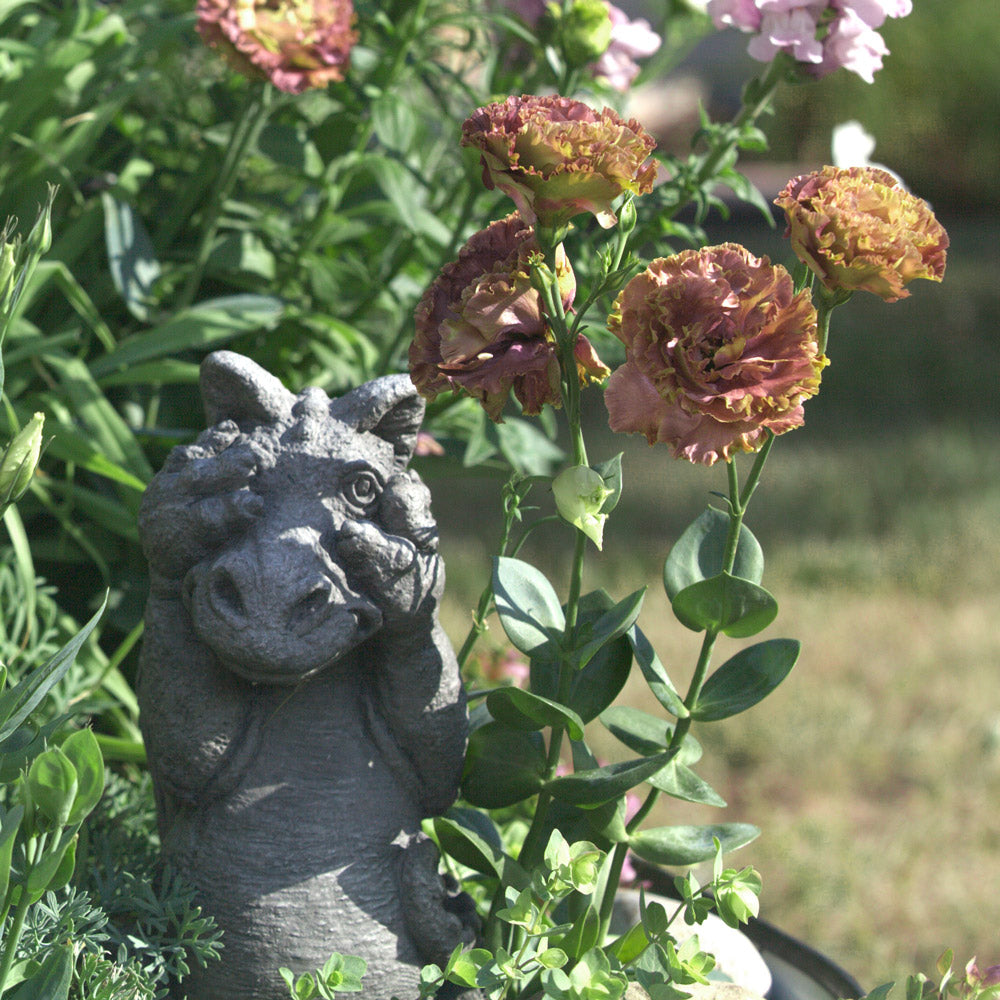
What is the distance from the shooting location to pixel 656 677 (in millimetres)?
826

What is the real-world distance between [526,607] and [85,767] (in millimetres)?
306

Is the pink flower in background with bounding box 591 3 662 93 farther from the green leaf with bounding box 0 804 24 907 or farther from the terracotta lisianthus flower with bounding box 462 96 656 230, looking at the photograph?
the green leaf with bounding box 0 804 24 907

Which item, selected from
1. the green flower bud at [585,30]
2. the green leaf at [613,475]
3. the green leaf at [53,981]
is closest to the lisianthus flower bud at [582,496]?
the green leaf at [613,475]

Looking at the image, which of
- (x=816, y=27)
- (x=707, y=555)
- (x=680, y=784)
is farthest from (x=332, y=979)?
(x=816, y=27)

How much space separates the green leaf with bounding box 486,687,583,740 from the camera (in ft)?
2.52

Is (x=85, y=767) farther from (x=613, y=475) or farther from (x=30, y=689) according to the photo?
(x=613, y=475)

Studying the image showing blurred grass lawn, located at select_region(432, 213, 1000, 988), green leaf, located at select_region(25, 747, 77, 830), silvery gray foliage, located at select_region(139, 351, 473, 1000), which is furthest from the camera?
blurred grass lawn, located at select_region(432, 213, 1000, 988)

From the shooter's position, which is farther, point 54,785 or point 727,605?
point 727,605

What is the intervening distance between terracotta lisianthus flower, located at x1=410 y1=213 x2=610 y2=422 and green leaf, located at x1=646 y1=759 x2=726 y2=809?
26cm

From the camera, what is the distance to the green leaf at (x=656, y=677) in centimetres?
82

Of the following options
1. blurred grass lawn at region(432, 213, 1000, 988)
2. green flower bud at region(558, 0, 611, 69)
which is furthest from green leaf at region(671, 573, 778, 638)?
blurred grass lawn at region(432, 213, 1000, 988)

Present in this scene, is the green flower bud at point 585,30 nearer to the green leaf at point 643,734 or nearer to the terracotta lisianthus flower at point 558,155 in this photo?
the terracotta lisianthus flower at point 558,155

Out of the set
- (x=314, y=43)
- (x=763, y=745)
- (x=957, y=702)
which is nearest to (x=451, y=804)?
(x=314, y=43)

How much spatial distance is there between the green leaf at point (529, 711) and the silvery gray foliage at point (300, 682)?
5 cm
